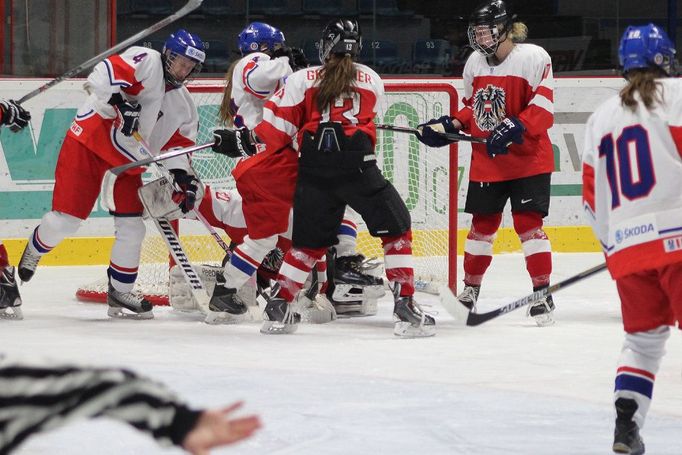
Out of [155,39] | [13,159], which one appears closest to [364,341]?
[13,159]

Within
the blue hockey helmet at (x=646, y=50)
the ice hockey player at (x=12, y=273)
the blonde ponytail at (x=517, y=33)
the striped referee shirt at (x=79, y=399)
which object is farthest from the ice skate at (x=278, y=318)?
the striped referee shirt at (x=79, y=399)

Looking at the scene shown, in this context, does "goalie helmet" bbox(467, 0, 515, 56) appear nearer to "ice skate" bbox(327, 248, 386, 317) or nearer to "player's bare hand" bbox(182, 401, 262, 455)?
"ice skate" bbox(327, 248, 386, 317)

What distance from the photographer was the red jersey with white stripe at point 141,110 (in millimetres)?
4711

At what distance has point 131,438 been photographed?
2.98m

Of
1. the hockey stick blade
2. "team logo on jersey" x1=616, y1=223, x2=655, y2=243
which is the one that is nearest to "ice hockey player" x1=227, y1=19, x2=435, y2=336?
the hockey stick blade

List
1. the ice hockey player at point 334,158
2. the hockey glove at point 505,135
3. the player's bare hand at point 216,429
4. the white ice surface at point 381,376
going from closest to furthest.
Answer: the player's bare hand at point 216,429 < the white ice surface at point 381,376 < the ice hockey player at point 334,158 < the hockey glove at point 505,135

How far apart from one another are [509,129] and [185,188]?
4.03 feet

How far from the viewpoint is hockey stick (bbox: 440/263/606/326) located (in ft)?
10.3

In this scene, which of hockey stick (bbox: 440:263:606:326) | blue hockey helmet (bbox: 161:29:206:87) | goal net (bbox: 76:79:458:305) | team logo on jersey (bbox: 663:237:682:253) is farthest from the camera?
goal net (bbox: 76:79:458:305)

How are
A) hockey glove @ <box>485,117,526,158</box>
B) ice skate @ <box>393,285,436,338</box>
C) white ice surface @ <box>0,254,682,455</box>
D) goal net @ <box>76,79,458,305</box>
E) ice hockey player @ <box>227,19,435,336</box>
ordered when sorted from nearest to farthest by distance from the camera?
white ice surface @ <box>0,254,682,455</box>, ice hockey player @ <box>227,19,435,336</box>, ice skate @ <box>393,285,436,338</box>, hockey glove @ <box>485,117,526,158</box>, goal net @ <box>76,79,458,305</box>

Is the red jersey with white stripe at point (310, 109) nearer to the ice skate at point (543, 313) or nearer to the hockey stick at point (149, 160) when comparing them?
the hockey stick at point (149, 160)

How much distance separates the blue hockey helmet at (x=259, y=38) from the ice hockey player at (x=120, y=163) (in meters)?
0.17

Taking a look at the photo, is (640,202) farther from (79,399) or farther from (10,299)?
(10,299)

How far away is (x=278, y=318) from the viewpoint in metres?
4.57
